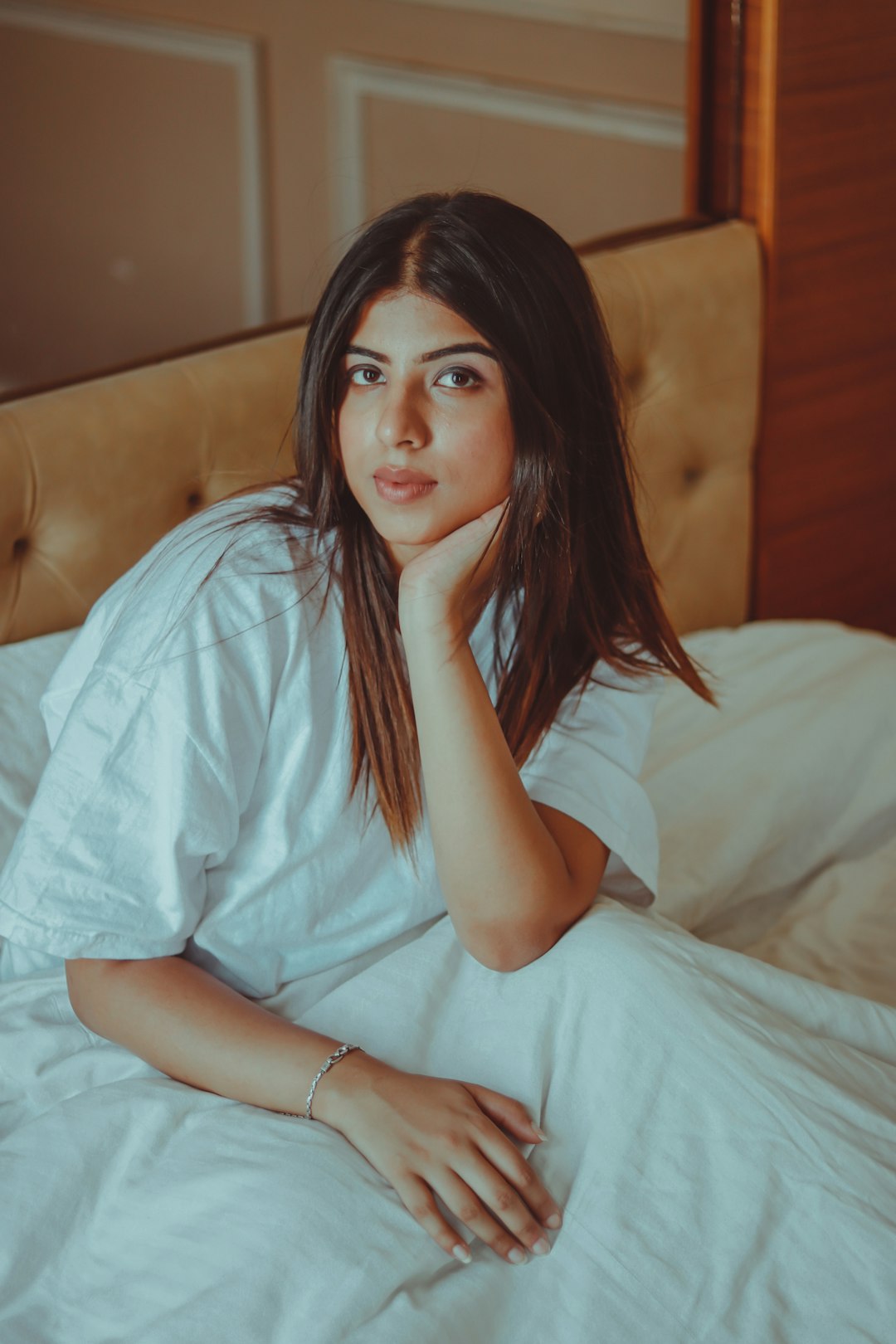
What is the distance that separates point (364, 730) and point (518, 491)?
23cm

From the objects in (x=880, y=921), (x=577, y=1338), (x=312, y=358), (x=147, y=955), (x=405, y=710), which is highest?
(x=312, y=358)

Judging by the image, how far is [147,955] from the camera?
100 centimetres

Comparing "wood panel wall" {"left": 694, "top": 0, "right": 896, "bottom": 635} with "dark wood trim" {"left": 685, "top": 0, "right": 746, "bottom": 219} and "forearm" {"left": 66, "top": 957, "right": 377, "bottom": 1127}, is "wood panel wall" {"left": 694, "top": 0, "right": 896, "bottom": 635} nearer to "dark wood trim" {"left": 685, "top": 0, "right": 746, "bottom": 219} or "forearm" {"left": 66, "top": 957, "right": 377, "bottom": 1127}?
"dark wood trim" {"left": 685, "top": 0, "right": 746, "bottom": 219}

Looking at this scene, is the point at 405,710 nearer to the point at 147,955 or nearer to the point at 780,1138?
the point at 147,955

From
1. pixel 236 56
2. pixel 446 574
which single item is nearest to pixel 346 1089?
pixel 446 574

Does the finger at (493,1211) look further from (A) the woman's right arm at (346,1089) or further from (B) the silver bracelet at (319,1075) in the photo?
(B) the silver bracelet at (319,1075)

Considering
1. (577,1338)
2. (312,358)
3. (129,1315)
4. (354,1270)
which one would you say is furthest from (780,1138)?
(312,358)

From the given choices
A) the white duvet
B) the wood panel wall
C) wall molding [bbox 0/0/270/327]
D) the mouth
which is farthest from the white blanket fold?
the wood panel wall

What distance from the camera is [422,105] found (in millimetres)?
1595

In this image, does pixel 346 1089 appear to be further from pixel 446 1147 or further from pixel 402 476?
pixel 402 476

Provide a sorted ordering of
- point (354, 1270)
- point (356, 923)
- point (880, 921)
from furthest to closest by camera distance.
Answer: point (880, 921) < point (356, 923) < point (354, 1270)

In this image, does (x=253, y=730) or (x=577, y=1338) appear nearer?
(x=577, y=1338)

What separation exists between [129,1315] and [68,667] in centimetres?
52

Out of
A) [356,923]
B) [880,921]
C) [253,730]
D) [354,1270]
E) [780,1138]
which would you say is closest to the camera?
[354,1270]
